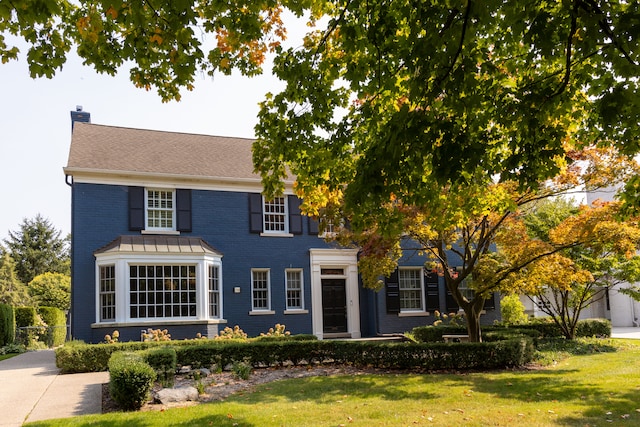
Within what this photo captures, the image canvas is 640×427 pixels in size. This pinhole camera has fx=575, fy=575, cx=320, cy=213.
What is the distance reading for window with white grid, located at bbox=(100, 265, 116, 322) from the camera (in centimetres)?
1848

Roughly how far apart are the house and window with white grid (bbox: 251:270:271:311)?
4cm

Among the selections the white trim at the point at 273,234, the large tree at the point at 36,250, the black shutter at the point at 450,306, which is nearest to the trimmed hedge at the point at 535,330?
the black shutter at the point at 450,306

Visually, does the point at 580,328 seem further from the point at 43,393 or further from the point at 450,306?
the point at 43,393

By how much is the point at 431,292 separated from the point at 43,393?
15.8m

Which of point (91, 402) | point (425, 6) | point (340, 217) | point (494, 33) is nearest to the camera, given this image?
point (425, 6)

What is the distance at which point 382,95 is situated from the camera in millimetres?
8938

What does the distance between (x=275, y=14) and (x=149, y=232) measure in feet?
39.8

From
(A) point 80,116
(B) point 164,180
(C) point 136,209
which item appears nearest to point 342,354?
(C) point 136,209

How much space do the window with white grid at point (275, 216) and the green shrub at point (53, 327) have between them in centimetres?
992

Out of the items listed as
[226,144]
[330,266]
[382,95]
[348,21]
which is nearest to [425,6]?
[348,21]

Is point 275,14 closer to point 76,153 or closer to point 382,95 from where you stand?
point 382,95

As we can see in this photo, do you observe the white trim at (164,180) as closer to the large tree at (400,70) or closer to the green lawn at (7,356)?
the green lawn at (7,356)

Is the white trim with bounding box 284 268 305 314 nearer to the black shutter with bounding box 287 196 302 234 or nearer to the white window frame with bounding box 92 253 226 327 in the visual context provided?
the black shutter with bounding box 287 196 302 234

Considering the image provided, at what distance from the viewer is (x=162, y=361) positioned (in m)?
12.3
